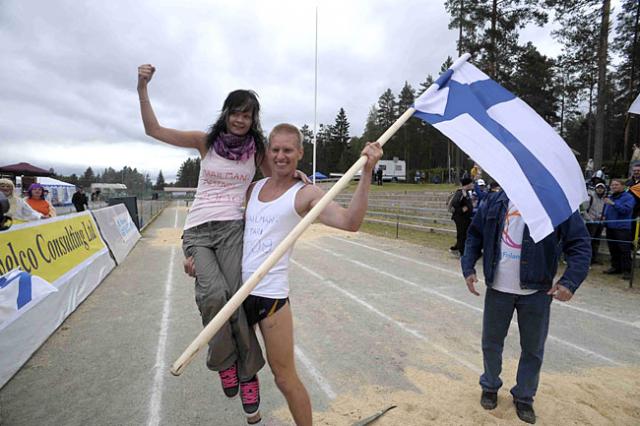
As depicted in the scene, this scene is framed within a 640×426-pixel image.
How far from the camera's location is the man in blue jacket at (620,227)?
7.59 m

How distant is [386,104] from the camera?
206 ft

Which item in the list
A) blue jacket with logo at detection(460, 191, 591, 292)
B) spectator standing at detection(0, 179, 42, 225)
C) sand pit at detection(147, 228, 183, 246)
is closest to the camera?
blue jacket with logo at detection(460, 191, 591, 292)

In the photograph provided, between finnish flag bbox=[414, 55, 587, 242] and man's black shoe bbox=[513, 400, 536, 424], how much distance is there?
5.32 feet

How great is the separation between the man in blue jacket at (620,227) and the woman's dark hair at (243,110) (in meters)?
8.39

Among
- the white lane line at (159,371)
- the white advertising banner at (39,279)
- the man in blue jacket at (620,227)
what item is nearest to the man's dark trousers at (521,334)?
the white lane line at (159,371)

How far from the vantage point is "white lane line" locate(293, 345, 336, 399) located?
127 inches

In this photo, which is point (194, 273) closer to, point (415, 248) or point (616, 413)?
point (616, 413)

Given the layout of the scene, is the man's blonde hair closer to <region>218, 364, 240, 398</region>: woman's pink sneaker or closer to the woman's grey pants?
A: the woman's grey pants

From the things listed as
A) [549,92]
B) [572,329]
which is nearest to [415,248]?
[572,329]

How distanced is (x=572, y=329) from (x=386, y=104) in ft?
204

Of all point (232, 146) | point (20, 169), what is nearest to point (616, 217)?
point (232, 146)

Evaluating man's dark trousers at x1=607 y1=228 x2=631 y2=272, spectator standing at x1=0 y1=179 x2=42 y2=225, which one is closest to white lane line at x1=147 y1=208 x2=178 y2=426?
spectator standing at x1=0 y1=179 x2=42 y2=225

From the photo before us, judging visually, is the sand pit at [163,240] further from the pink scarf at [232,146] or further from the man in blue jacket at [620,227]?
the man in blue jacket at [620,227]

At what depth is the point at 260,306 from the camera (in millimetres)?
2004
